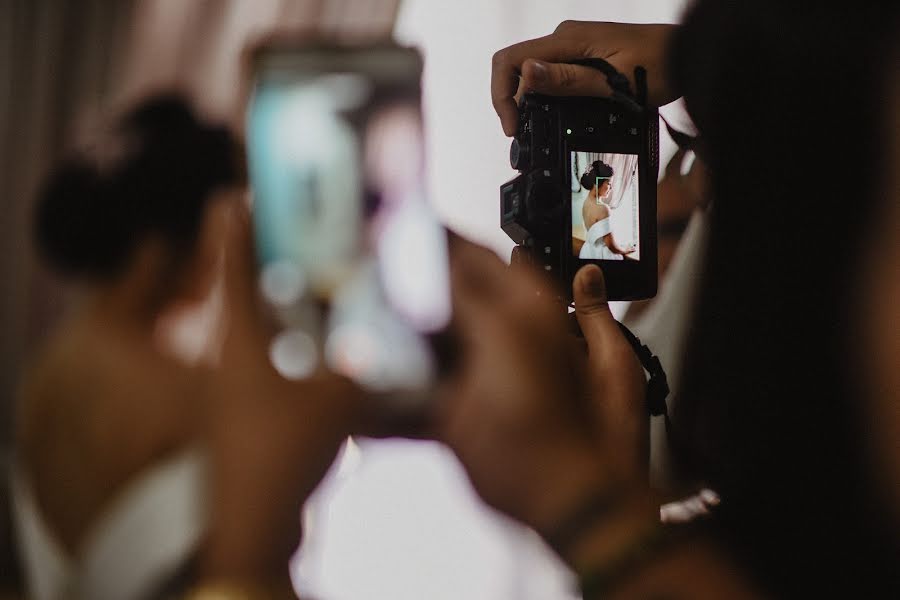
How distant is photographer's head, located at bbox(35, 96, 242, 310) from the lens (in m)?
0.34

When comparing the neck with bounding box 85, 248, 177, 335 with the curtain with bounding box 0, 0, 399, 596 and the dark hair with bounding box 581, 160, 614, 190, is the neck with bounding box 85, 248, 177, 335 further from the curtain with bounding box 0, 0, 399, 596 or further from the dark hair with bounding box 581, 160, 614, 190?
the dark hair with bounding box 581, 160, 614, 190

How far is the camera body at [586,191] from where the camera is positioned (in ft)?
1.12

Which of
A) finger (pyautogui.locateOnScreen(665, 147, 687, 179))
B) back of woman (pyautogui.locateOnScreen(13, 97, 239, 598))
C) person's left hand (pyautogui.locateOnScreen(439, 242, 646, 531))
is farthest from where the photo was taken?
finger (pyautogui.locateOnScreen(665, 147, 687, 179))

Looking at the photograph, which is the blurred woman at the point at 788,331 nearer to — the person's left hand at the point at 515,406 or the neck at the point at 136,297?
the person's left hand at the point at 515,406

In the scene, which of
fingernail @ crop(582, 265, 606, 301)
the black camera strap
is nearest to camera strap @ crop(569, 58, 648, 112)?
the black camera strap

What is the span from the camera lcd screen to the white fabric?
234 millimetres

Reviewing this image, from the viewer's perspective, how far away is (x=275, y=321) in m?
0.22

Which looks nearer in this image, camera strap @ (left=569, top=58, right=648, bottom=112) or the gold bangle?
the gold bangle

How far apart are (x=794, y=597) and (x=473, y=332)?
188 millimetres

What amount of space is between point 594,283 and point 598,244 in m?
0.03

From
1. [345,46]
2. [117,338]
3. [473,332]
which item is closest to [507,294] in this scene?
[473,332]

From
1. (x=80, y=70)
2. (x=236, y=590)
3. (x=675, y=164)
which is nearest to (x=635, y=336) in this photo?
(x=675, y=164)

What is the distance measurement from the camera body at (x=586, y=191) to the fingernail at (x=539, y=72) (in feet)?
0.03

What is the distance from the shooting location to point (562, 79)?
0.37 m
